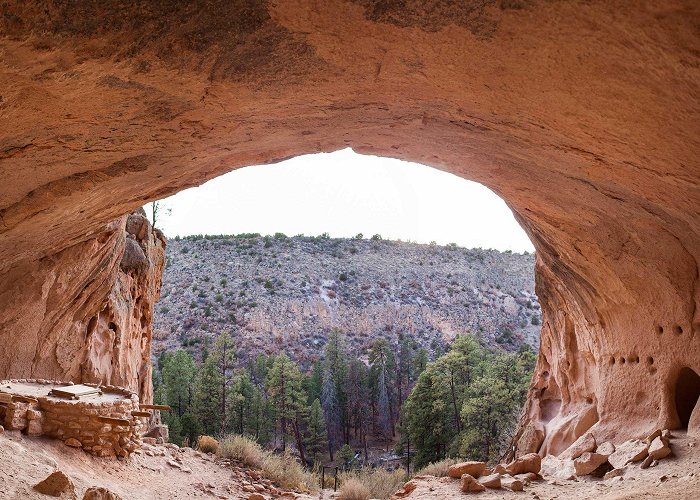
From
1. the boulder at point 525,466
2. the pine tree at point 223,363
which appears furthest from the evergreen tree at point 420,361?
the boulder at point 525,466

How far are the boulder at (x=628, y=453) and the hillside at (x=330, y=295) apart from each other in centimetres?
3361

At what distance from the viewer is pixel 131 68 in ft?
13.1

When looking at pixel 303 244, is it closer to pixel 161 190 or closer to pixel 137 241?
pixel 137 241

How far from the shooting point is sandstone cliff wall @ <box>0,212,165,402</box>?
10.2 metres

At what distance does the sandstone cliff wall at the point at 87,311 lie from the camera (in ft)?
33.4

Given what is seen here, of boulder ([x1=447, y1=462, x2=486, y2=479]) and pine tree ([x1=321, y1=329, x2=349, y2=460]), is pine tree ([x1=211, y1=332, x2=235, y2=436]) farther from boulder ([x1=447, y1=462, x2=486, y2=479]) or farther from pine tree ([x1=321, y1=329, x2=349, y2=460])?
boulder ([x1=447, y1=462, x2=486, y2=479])

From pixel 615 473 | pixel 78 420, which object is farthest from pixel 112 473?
pixel 615 473

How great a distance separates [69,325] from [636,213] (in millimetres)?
10862

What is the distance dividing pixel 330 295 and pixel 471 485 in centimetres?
3962

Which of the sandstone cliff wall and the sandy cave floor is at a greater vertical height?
the sandstone cliff wall

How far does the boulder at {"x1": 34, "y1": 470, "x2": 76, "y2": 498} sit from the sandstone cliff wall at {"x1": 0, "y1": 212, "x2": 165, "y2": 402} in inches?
179

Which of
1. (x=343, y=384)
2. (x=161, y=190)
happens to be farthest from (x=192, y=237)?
(x=161, y=190)

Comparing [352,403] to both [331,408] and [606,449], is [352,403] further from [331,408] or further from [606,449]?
[606,449]

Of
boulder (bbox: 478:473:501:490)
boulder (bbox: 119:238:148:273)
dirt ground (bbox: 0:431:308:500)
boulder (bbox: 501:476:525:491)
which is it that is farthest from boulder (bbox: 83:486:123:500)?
boulder (bbox: 119:238:148:273)
